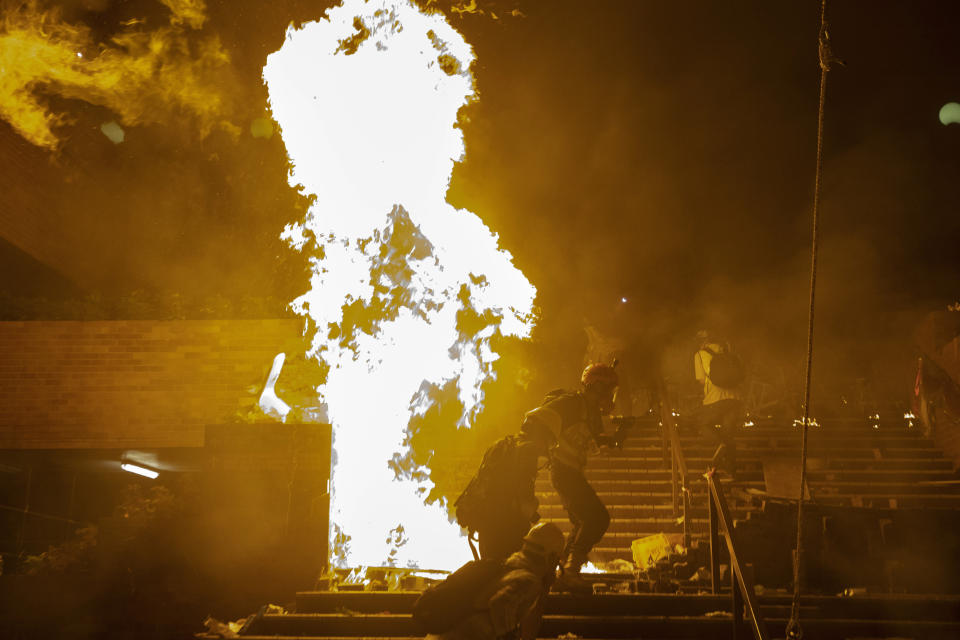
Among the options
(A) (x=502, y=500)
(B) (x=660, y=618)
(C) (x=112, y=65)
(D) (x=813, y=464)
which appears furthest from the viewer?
(D) (x=813, y=464)

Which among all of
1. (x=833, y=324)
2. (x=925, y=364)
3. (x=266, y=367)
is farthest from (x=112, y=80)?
(x=833, y=324)

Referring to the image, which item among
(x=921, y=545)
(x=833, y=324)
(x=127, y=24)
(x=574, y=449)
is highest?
(x=127, y=24)

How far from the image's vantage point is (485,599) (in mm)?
3662

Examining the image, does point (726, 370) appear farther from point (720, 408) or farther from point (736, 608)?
point (736, 608)

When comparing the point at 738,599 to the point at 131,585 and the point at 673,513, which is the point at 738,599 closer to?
the point at 673,513

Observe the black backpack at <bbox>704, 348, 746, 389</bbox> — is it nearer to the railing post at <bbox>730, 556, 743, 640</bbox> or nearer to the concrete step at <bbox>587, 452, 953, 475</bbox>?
the concrete step at <bbox>587, 452, 953, 475</bbox>

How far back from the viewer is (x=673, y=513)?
31.1 ft

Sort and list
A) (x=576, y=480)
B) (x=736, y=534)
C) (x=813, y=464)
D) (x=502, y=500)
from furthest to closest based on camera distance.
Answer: (x=813, y=464), (x=736, y=534), (x=576, y=480), (x=502, y=500)

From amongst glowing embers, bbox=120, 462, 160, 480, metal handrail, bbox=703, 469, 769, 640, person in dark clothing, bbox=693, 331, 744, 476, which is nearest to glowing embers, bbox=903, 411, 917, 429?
person in dark clothing, bbox=693, 331, 744, 476

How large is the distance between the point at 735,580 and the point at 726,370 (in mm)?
5648

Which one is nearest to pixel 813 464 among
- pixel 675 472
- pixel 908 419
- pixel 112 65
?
pixel 675 472

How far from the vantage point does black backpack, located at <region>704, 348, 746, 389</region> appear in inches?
401

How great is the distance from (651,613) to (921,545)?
3.86 m

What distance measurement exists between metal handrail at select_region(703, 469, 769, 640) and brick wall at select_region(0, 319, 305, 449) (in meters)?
6.40
